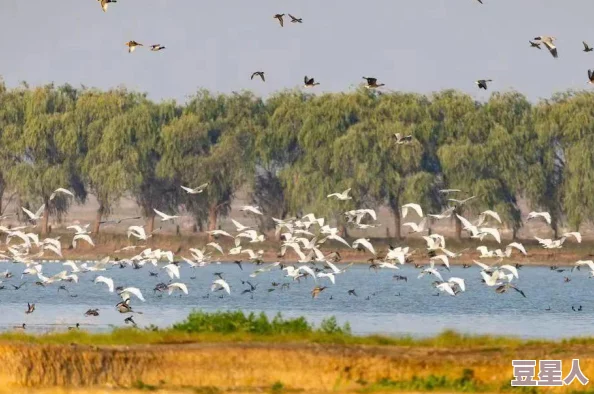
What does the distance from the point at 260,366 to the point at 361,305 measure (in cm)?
3492

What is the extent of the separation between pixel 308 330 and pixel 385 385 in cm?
414

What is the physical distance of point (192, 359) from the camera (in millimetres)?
26328

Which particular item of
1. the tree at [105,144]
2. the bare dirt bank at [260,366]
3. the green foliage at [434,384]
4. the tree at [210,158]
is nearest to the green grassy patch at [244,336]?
the bare dirt bank at [260,366]

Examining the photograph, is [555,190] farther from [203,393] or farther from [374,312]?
[203,393]

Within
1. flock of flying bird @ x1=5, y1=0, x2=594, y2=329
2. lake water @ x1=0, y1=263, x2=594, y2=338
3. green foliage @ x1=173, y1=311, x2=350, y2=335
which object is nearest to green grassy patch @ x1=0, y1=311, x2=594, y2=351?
green foliage @ x1=173, y1=311, x2=350, y2=335

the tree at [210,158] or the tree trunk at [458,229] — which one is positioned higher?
the tree at [210,158]

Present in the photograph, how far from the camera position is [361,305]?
61.0 metres

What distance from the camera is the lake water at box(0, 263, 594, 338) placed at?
4784cm

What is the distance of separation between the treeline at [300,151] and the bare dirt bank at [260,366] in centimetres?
7655

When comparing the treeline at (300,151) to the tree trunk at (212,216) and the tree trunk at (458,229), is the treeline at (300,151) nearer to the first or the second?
the tree trunk at (212,216)

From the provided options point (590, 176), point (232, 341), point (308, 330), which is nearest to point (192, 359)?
point (232, 341)

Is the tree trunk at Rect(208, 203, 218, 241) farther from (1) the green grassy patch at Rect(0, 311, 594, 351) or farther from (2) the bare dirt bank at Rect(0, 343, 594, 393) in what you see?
(2) the bare dirt bank at Rect(0, 343, 594, 393)

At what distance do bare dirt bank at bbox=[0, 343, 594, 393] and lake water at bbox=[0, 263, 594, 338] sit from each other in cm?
1632

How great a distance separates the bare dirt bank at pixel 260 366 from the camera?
2547cm
